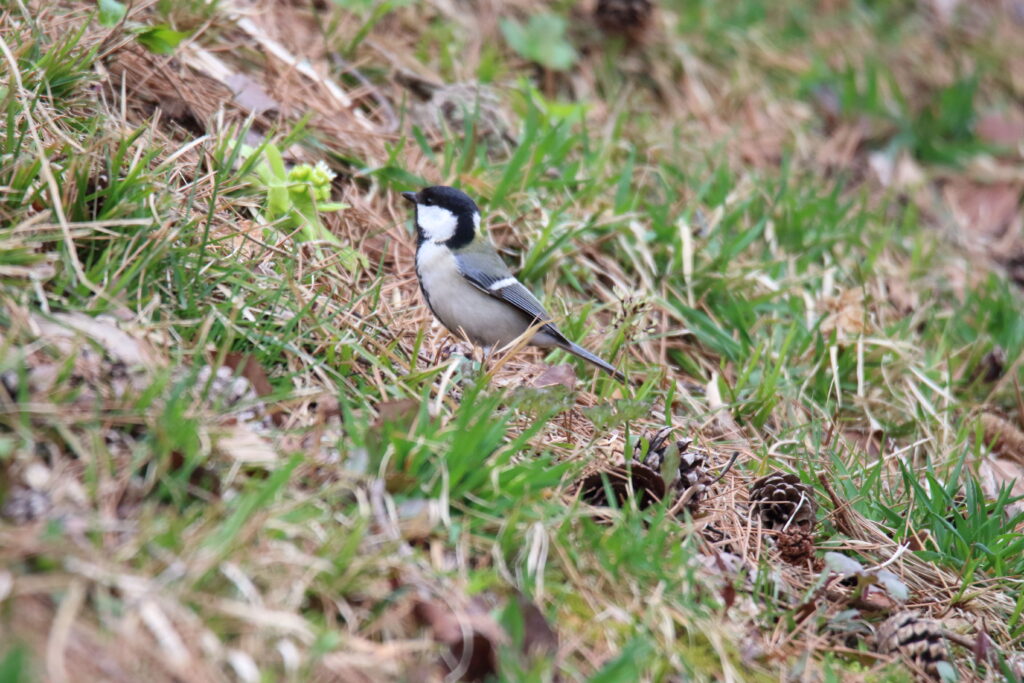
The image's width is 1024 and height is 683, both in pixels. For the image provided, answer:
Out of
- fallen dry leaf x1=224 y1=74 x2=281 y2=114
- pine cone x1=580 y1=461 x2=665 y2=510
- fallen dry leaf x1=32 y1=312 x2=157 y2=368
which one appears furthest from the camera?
fallen dry leaf x1=224 y1=74 x2=281 y2=114

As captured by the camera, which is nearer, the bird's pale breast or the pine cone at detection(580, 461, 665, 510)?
the pine cone at detection(580, 461, 665, 510)

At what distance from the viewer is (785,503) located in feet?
10.1

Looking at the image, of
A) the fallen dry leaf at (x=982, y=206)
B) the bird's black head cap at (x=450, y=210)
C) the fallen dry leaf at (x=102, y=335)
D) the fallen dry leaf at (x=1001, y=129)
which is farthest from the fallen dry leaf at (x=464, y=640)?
the fallen dry leaf at (x=1001, y=129)

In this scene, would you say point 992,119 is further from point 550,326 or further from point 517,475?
point 517,475

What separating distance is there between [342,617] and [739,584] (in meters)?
1.18

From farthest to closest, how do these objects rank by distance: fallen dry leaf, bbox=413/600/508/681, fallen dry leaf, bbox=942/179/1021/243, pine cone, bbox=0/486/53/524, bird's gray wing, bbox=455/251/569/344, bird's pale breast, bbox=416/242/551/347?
fallen dry leaf, bbox=942/179/1021/243 < bird's gray wing, bbox=455/251/569/344 < bird's pale breast, bbox=416/242/551/347 < fallen dry leaf, bbox=413/600/508/681 < pine cone, bbox=0/486/53/524

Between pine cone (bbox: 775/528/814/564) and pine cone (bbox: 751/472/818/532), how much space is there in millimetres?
45

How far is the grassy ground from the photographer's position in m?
2.20

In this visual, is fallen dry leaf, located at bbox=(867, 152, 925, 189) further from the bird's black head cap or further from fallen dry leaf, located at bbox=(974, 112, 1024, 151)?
the bird's black head cap

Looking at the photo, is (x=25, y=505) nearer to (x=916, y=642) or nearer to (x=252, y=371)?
(x=252, y=371)

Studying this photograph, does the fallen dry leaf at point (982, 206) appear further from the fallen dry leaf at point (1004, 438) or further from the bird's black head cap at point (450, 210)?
the bird's black head cap at point (450, 210)

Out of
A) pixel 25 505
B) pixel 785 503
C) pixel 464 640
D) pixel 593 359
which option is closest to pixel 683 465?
pixel 785 503

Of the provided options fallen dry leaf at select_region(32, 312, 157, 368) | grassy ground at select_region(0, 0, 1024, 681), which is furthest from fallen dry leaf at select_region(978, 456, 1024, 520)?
fallen dry leaf at select_region(32, 312, 157, 368)

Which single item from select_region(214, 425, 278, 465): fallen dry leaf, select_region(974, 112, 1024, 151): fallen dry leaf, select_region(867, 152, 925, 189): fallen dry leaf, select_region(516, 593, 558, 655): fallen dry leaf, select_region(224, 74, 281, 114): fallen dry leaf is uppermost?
select_region(224, 74, 281, 114): fallen dry leaf
